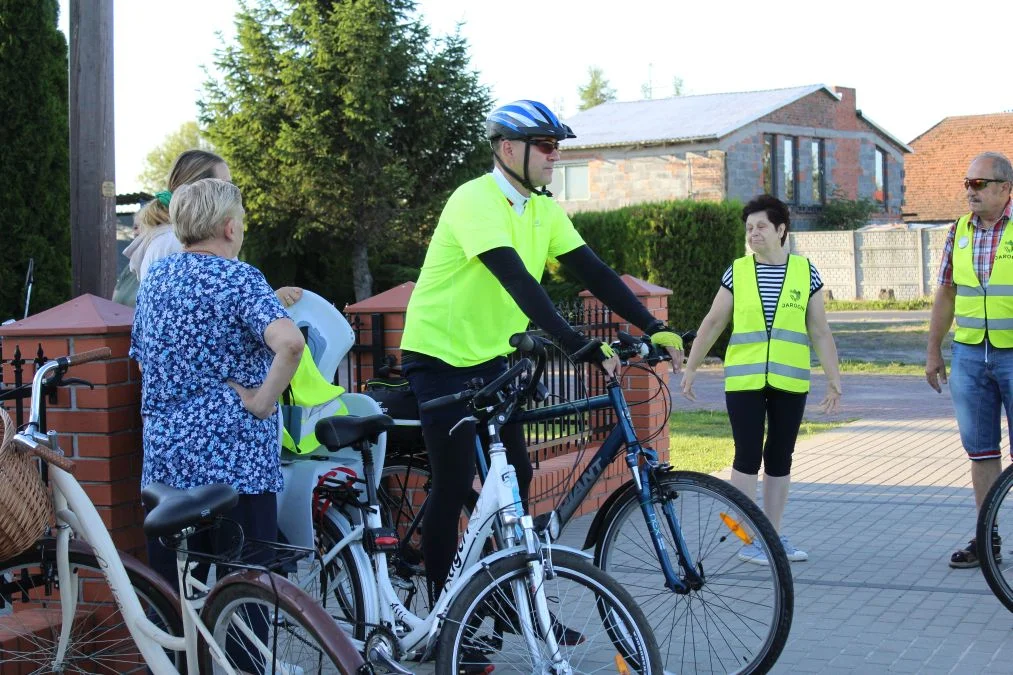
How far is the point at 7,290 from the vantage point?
12.7 metres

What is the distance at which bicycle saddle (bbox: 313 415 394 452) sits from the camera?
4023mm

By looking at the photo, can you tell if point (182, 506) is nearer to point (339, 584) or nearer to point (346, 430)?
point (346, 430)

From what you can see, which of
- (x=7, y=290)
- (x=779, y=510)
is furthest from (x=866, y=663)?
(x=7, y=290)

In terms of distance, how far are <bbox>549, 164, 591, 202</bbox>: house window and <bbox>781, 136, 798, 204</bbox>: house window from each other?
7.02 metres

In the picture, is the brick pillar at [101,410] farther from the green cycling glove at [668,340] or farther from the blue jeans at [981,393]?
the blue jeans at [981,393]

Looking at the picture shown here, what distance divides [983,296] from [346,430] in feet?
11.6

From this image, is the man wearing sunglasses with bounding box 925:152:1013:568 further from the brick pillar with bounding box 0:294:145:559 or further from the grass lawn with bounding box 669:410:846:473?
the brick pillar with bounding box 0:294:145:559

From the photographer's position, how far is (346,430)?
403cm

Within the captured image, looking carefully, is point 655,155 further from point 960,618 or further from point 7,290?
point 960,618

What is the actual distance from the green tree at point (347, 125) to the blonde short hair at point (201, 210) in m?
27.6

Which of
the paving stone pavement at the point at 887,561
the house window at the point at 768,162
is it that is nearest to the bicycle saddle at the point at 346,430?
the paving stone pavement at the point at 887,561

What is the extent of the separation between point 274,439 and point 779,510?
3.27m

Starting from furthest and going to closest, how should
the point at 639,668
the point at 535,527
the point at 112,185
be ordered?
the point at 112,185 < the point at 535,527 < the point at 639,668

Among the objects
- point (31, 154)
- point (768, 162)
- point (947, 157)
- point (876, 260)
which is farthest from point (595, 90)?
point (31, 154)
